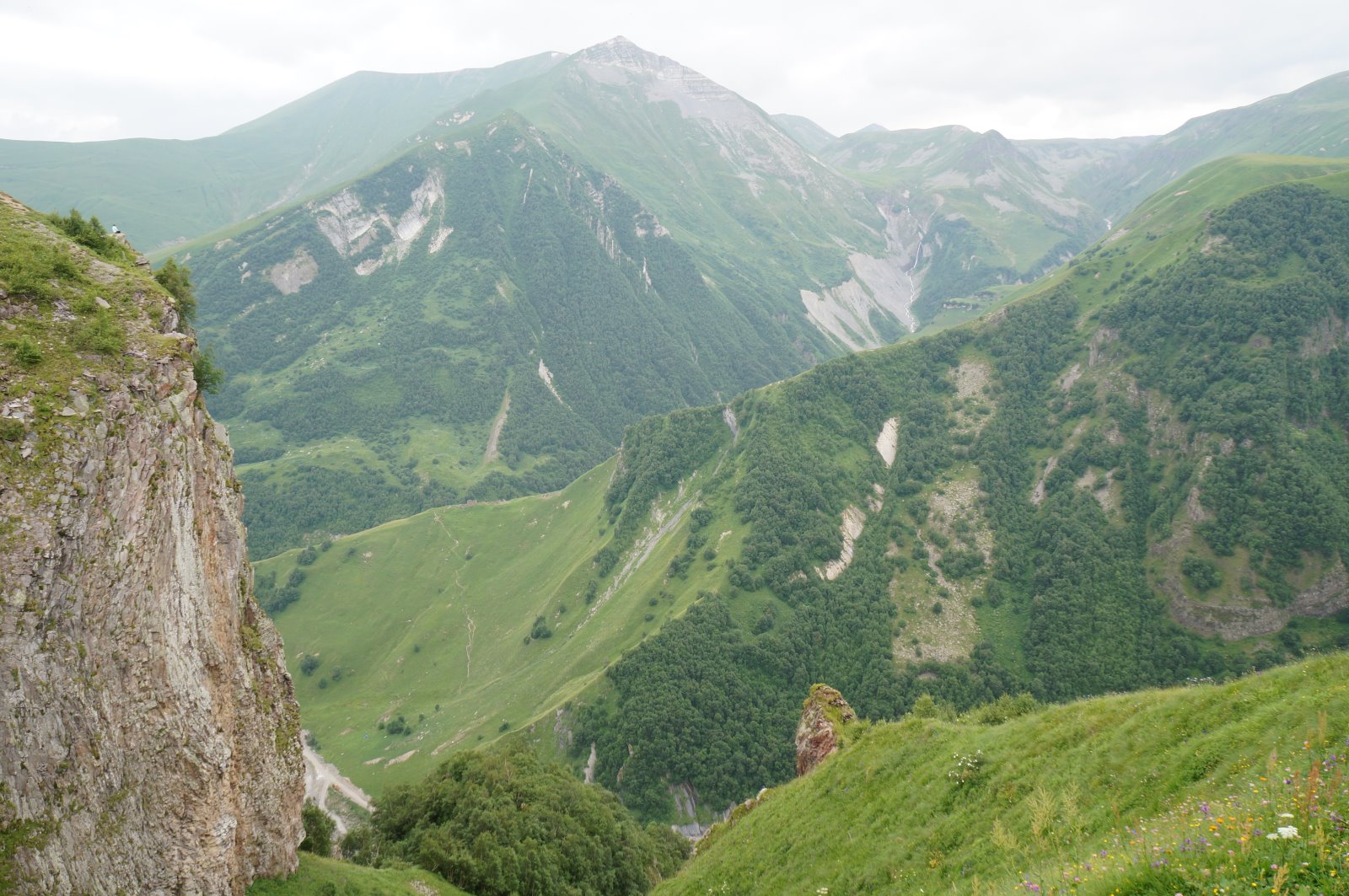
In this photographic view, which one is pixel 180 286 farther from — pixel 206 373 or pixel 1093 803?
pixel 1093 803

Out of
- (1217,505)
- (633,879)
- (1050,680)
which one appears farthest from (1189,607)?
(633,879)

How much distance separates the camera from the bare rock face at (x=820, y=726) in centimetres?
4875

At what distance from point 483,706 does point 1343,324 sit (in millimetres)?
184070

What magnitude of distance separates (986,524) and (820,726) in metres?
93.2

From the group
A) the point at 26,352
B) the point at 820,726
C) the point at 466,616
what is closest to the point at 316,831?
the point at 820,726

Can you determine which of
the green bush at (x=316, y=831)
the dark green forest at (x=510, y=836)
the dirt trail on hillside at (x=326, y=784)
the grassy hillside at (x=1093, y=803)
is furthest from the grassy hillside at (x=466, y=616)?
the grassy hillside at (x=1093, y=803)

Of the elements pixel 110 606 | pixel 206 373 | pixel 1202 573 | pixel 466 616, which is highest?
pixel 206 373

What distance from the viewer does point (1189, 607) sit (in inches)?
4055

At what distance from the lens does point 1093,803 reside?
19.8 meters

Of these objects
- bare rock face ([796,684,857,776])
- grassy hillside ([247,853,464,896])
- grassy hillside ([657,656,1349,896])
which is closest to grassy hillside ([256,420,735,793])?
grassy hillside ([247,853,464,896])

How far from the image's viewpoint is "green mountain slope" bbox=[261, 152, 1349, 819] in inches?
3907

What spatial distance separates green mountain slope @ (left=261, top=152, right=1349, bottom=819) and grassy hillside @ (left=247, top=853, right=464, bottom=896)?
49.0 metres

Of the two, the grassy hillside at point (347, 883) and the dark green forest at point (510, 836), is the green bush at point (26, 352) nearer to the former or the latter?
the grassy hillside at point (347, 883)

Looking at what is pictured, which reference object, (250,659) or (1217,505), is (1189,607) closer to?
(1217,505)
